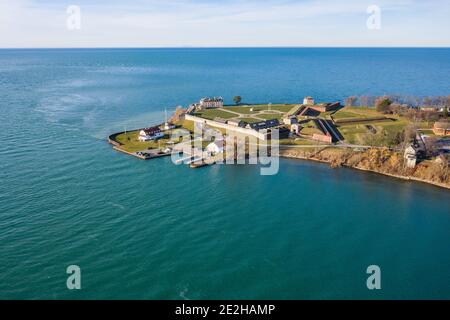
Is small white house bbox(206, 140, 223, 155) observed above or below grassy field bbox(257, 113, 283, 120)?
below

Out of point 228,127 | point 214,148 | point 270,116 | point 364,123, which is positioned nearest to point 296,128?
point 270,116

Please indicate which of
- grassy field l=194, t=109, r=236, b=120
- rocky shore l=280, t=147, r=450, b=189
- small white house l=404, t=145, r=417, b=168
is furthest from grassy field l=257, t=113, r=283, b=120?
small white house l=404, t=145, r=417, b=168

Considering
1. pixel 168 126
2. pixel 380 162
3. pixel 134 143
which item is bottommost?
pixel 380 162

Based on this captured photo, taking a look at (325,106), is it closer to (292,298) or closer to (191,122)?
(191,122)

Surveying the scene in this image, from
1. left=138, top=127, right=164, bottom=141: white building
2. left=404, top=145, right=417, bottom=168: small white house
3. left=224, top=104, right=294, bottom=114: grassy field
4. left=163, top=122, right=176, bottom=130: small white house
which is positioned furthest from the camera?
left=224, top=104, right=294, bottom=114: grassy field

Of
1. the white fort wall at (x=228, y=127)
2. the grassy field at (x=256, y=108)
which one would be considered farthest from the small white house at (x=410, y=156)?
the grassy field at (x=256, y=108)

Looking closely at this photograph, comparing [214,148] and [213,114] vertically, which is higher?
[213,114]

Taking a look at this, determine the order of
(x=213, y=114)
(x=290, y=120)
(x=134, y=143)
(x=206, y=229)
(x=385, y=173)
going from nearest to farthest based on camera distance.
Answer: (x=206, y=229)
(x=385, y=173)
(x=134, y=143)
(x=290, y=120)
(x=213, y=114)

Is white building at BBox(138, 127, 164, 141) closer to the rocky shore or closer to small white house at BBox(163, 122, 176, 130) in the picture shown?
small white house at BBox(163, 122, 176, 130)

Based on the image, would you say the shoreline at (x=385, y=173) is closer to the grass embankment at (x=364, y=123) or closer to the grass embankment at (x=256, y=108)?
the grass embankment at (x=364, y=123)

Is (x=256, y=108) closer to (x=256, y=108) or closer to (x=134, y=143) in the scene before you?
(x=256, y=108)

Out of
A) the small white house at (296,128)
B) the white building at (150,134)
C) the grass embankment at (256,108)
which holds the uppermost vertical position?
the grass embankment at (256,108)

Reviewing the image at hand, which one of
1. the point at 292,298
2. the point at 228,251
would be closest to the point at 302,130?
the point at 228,251
